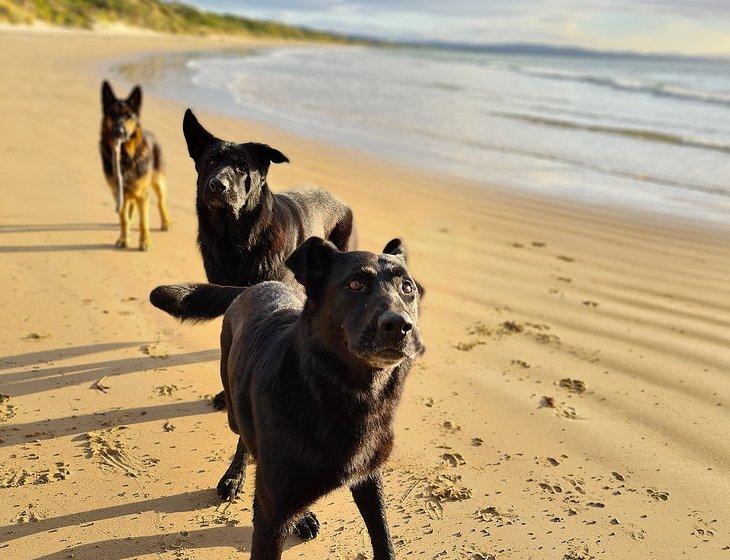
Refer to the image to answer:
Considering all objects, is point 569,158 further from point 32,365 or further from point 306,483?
point 306,483

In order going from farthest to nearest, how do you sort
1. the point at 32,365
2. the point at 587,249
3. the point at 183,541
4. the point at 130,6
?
the point at 130,6
the point at 587,249
the point at 32,365
the point at 183,541

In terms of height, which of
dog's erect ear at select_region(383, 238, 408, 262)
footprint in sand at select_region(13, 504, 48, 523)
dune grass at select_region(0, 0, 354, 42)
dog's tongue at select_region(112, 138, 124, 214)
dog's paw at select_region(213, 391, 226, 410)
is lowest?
footprint in sand at select_region(13, 504, 48, 523)

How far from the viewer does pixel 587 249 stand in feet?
27.8

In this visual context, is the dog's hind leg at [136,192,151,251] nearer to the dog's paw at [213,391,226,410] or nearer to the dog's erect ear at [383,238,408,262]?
the dog's paw at [213,391,226,410]

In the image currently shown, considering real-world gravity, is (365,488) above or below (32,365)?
above

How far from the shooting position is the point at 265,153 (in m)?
4.88

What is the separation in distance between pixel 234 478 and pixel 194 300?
1055mm

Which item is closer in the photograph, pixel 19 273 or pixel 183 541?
pixel 183 541

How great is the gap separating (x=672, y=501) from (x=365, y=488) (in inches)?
73.5

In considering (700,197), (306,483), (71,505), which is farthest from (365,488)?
(700,197)

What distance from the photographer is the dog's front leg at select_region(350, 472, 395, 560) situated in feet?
10.0

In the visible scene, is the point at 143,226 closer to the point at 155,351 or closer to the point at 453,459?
the point at 155,351

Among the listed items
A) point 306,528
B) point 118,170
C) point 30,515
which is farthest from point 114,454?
point 118,170

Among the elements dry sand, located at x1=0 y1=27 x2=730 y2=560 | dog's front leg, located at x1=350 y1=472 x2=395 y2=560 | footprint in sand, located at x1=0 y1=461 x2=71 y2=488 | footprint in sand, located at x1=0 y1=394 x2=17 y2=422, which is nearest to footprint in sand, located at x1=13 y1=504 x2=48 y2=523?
dry sand, located at x1=0 y1=27 x2=730 y2=560
